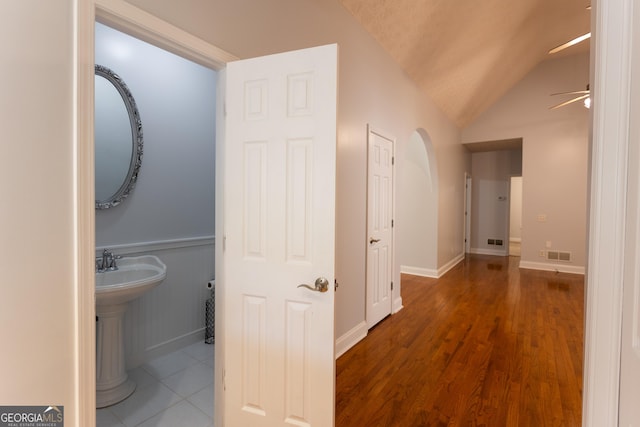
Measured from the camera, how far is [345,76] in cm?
274

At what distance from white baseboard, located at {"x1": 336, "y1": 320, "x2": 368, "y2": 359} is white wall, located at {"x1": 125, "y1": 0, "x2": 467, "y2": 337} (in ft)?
0.12

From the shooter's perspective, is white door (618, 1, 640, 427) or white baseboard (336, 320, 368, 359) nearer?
white door (618, 1, 640, 427)

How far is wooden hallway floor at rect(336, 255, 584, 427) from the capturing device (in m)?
1.96

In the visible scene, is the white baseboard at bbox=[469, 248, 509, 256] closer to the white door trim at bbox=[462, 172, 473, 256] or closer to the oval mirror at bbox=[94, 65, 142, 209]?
the white door trim at bbox=[462, 172, 473, 256]

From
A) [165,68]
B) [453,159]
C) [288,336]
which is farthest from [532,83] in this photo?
[288,336]

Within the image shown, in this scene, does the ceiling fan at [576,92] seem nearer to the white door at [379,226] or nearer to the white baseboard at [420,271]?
the white door at [379,226]

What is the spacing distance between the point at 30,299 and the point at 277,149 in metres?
1.19

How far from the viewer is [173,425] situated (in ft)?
6.07

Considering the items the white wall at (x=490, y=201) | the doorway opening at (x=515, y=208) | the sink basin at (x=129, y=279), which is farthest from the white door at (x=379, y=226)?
the doorway opening at (x=515, y=208)

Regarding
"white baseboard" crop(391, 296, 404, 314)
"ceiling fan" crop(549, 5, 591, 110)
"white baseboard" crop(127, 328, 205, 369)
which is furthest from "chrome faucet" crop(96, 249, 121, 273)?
"white baseboard" crop(391, 296, 404, 314)

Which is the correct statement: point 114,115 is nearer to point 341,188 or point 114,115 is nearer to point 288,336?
point 341,188

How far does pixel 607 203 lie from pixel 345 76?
7.50ft

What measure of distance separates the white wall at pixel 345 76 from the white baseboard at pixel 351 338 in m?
0.04

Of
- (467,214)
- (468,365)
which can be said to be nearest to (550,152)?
(467,214)
